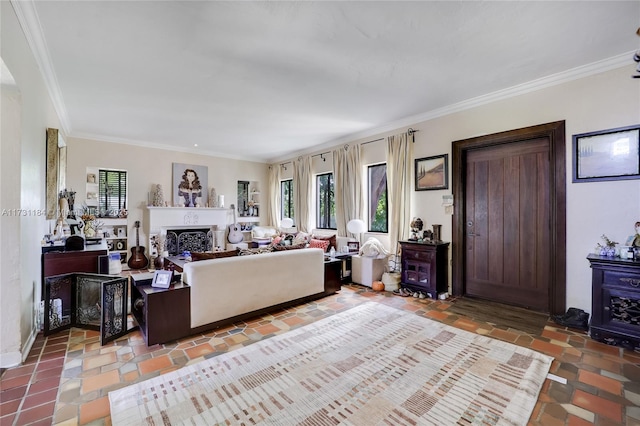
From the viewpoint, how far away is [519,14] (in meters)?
2.16

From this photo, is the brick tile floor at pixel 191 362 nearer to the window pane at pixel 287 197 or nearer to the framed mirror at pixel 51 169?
the framed mirror at pixel 51 169

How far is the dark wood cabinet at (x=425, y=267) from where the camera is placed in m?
3.94

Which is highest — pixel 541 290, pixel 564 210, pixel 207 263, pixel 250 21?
pixel 250 21

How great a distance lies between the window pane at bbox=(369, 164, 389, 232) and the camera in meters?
5.26

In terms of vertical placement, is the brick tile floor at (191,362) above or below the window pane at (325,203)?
below

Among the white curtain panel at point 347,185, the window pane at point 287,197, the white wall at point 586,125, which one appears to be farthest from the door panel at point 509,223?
the window pane at point 287,197

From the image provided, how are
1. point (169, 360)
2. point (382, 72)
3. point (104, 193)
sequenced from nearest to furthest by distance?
point (169, 360) < point (382, 72) < point (104, 193)

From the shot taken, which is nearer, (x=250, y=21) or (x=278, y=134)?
(x=250, y=21)

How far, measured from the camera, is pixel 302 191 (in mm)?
6871

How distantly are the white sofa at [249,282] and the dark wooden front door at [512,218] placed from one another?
7.36 feet

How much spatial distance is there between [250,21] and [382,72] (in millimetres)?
1532

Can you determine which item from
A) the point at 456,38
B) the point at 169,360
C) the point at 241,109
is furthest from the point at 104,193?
the point at 456,38

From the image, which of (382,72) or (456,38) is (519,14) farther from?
(382,72)

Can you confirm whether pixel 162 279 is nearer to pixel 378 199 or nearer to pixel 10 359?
pixel 10 359
